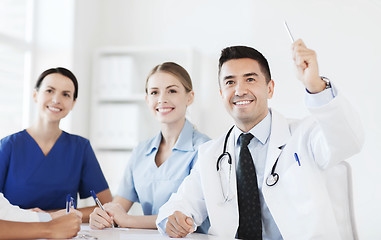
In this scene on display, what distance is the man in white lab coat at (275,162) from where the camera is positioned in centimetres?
140

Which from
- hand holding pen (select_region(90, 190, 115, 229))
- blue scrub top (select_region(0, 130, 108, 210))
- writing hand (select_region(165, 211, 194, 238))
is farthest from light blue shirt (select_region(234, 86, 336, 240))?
blue scrub top (select_region(0, 130, 108, 210))

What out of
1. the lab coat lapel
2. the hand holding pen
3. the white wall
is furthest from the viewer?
the white wall

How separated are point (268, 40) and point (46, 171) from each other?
82.6 inches

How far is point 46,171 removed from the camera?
7.22 ft

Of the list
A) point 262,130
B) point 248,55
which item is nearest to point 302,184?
point 262,130

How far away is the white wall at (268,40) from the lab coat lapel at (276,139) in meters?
1.64

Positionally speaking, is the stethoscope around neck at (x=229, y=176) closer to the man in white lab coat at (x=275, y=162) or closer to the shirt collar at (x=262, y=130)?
the man in white lab coat at (x=275, y=162)

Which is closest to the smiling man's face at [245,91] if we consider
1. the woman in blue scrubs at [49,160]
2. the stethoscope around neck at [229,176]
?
the stethoscope around neck at [229,176]

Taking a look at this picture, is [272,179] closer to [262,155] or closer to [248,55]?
[262,155]

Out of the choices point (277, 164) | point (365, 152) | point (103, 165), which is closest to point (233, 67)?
point (277, 164)

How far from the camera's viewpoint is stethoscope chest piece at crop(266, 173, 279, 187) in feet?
5.25

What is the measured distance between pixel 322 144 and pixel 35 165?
143cm

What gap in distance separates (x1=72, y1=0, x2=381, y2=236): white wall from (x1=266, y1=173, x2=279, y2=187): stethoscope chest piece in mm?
1775

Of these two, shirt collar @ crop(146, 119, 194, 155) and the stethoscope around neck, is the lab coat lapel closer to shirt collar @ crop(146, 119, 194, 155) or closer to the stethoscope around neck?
the stethoscope around neck
